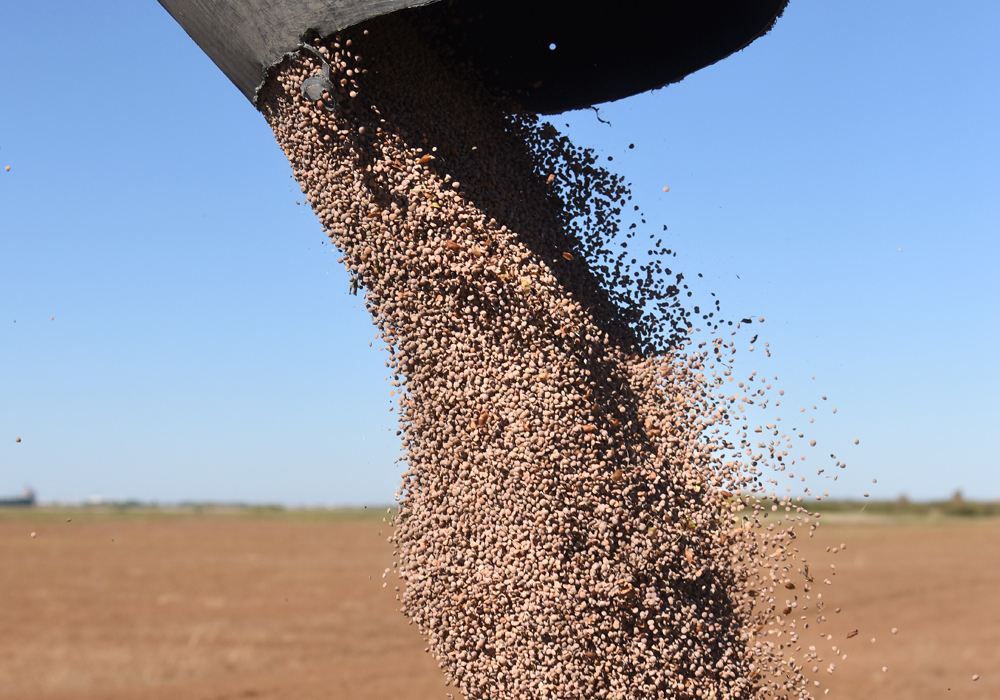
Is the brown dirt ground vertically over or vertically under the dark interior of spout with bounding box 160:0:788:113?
under

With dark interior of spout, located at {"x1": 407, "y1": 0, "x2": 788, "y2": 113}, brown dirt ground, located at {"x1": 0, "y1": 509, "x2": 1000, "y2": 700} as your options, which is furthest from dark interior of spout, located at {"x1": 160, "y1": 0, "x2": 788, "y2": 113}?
brown dirt ground, located at {"x1": 0, "y1": 509, "x2": 1000, "y2": 700}

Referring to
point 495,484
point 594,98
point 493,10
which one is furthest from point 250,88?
point 495,484

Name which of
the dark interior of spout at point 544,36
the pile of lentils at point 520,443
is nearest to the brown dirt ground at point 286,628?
the pile of lentils at point 520,443

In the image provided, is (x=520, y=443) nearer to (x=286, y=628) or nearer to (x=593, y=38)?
(x=593, y=38)

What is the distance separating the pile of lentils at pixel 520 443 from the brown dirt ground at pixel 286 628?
28cm

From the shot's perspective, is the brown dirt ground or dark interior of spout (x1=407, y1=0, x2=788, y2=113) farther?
the brown dirt ground

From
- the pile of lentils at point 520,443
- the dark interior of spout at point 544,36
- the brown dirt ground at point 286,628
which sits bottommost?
the brown dirt ground at point 286,628

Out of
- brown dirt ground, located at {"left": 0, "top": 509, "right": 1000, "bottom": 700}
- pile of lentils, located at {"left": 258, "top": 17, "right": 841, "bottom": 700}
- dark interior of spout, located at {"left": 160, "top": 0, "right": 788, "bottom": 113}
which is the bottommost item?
brown dirt ground, located at {"left": 0, "top": 509, "right": 1000, "bottom": 700}

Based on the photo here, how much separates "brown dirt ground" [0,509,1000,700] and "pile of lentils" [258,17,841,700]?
11.1 inches

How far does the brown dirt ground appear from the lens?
684 cm

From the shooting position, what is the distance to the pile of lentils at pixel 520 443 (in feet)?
7.18

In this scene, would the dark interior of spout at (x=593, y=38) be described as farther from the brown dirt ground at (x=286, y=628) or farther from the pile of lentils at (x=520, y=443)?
the brown dirt ground at (x=286, y=628)

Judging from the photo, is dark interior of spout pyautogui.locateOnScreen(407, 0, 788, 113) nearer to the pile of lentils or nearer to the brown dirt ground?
the pile of lentils

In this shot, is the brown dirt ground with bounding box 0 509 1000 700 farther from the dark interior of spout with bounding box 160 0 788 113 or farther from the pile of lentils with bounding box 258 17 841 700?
the dark interior of spout with bounding box 160 0 788 113
